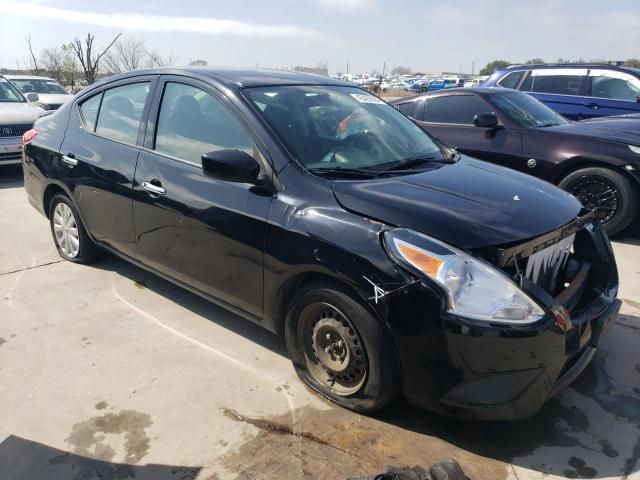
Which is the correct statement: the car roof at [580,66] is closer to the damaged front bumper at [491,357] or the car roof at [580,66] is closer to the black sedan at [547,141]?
the black sedan at [547,141]

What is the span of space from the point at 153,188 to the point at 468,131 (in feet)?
13.5

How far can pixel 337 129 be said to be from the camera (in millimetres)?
3225

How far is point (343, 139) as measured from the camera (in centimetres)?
318

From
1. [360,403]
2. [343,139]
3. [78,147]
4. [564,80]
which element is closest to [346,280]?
[360,403]

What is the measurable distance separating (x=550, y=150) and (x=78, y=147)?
452cm

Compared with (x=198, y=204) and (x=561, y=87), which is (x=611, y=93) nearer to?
(x=561, y=87)

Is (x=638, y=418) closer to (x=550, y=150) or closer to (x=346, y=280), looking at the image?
(x=346, y=280)

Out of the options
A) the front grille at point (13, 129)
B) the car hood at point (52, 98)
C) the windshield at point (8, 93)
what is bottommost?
the front grille at point (13, 129)

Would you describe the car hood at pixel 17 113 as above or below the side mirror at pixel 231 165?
below

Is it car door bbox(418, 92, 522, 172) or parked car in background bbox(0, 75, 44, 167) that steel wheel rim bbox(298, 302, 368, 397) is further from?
parked car in background bbox(0, 75, 44, 167)

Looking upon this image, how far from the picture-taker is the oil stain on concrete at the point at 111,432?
2.45 metres

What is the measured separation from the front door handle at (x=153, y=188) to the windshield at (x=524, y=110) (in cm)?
422

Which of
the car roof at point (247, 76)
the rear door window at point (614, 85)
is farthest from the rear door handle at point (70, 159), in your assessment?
the rear door window at point (614, 85)

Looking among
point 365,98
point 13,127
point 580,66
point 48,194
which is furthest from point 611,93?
point 13,127
